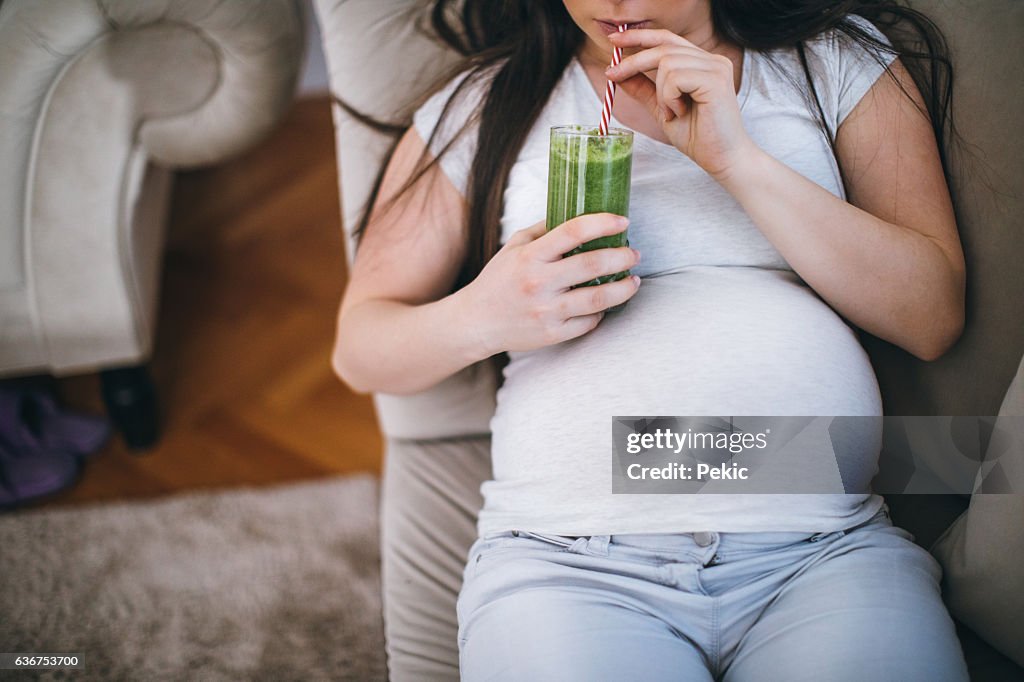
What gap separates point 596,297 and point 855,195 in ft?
1.01

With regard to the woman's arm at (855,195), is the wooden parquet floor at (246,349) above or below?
below

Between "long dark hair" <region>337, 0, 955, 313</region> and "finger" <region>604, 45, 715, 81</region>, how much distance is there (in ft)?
0.47

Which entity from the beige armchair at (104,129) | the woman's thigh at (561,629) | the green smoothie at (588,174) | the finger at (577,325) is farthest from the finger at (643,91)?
the beige armchair at (104,129)

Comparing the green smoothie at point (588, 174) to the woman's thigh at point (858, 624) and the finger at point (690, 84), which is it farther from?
the woman's thigh at point (858, 624)

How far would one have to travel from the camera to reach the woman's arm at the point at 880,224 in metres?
0.76

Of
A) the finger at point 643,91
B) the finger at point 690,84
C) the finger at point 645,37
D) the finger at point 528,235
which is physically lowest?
the finger at point 528,235

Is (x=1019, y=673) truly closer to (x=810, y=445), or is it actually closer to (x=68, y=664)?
(x=810, y=445)

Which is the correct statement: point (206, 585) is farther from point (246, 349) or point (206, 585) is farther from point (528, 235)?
point (528, 235)

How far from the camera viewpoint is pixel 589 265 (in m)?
0.71

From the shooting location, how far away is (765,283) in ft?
2.62

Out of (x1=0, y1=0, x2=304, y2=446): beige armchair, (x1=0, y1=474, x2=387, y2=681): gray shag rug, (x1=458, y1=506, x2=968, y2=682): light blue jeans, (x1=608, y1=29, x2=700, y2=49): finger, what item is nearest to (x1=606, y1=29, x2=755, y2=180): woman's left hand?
(x1=608, y1=29, x2=700, y2=49): finger

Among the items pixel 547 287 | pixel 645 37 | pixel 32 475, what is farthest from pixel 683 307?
pixel 32 475

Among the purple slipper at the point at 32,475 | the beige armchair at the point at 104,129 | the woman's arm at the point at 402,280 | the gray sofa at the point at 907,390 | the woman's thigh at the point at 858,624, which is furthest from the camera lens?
the purple slipper at the point at 32,475

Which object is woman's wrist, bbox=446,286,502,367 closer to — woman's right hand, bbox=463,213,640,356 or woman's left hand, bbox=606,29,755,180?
woman's right hand, bbox=463,213,640,356
